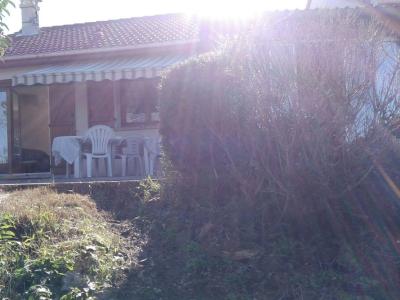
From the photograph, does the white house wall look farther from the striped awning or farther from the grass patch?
the grass patch

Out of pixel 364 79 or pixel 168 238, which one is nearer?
pixel 364 79

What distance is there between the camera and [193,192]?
628 centimetres

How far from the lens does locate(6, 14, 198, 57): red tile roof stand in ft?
48.9

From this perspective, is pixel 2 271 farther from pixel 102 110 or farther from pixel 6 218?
pixel 102 110

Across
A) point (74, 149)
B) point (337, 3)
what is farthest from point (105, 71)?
point (337, 3)

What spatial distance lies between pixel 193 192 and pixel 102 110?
8992mm

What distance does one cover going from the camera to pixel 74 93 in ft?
49.5

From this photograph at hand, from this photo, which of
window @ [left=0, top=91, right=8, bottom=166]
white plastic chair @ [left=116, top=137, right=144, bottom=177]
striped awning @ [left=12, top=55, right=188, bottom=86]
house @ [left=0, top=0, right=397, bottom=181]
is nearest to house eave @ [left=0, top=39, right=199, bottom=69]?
house @ [left=0, top=0, right=397, bottom=181]

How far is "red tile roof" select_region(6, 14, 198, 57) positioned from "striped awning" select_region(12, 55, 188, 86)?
2.78ft

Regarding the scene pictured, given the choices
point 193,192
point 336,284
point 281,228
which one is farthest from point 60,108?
point 336,284

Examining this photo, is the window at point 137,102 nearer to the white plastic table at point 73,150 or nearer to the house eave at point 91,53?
the house eave at point 91,53

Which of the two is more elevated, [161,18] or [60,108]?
[161,18]

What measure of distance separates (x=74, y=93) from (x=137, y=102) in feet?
6.29

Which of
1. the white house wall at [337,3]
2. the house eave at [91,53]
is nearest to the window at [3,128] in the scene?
the house eave at [91,53]
